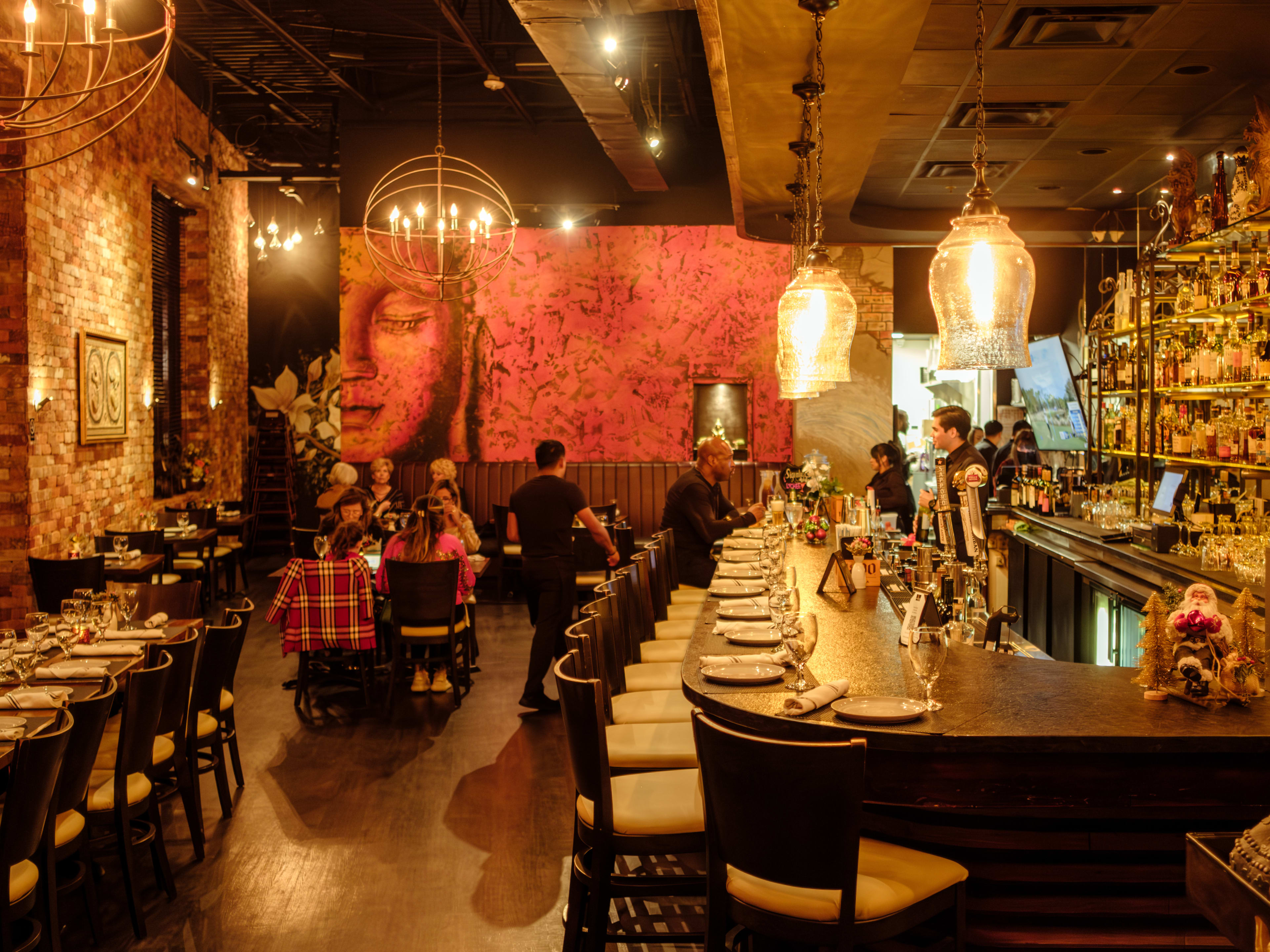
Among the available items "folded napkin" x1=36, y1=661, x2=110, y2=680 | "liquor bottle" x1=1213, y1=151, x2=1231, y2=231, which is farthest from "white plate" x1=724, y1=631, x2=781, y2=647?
"liquor bottle" x1=1213, y1=151, x2=1231, y2=231

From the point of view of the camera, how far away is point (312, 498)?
1047 cm

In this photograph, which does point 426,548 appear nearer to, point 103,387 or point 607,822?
point 607,822

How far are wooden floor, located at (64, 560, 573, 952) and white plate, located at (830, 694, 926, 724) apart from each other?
1479mm

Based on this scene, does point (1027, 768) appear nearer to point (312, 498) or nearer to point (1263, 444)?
point (1263, 444)

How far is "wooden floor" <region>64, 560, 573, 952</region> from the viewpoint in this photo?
3273 millimetres

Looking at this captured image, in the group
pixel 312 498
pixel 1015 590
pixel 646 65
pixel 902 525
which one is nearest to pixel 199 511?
pixel 312 498

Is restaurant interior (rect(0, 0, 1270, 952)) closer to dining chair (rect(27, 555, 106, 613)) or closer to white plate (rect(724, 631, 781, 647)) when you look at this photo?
dining chair (rect(27, 555, 106, 613))

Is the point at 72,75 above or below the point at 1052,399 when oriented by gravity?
above

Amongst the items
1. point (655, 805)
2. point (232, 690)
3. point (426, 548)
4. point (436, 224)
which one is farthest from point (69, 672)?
point (436, 224)

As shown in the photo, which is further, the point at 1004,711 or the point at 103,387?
the point at 103,387

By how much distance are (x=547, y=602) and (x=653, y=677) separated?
1.78 meters

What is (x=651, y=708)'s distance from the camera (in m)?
3.69

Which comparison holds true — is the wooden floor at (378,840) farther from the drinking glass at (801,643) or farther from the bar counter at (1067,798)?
the bar counter at (1067,798)

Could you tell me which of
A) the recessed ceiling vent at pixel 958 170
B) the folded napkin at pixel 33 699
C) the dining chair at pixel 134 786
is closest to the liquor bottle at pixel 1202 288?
the recessed ceiling vent at pixel 958 170
